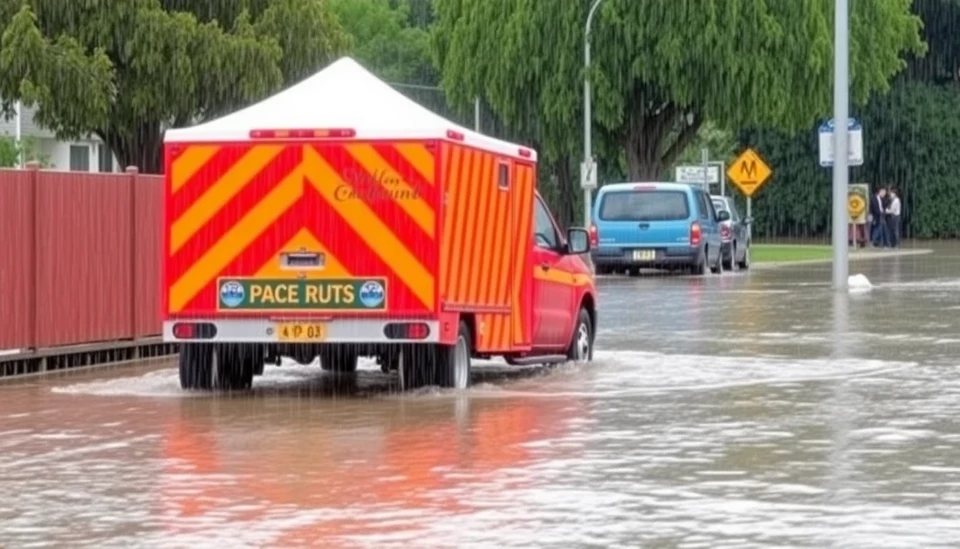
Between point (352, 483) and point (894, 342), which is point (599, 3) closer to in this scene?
point (894, 342)

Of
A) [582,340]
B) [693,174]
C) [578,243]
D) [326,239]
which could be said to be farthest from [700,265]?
[326,239]

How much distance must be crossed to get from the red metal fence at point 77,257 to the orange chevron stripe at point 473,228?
4.29 metres

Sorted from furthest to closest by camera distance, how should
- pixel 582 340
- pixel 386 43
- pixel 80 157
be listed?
pixel 386 43 → pixel 80 157 → pixel 582 340

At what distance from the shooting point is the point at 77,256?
71.3 ft

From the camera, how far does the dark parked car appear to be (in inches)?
1967

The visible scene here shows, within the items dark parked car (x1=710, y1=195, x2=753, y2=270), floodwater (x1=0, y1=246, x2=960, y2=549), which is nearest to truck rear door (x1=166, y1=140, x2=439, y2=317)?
floodwater (x1=0, y1=246, x2=960, y2=549)

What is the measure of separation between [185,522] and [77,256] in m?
11.2

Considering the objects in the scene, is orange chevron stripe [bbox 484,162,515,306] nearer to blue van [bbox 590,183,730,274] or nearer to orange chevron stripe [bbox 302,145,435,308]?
orange chevron stripe [bbox 302,145,435,308]

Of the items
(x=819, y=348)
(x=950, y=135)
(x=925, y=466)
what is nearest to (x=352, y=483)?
(x=925, y=466)

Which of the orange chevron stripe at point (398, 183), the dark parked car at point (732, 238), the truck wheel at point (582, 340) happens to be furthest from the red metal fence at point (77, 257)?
the dark parked car at point (732, 238)

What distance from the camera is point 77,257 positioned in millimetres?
21734

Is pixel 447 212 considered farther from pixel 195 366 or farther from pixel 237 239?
pixel 195 366

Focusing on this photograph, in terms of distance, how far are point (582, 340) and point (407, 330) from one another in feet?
14.2

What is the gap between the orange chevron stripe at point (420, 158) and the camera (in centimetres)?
1758
